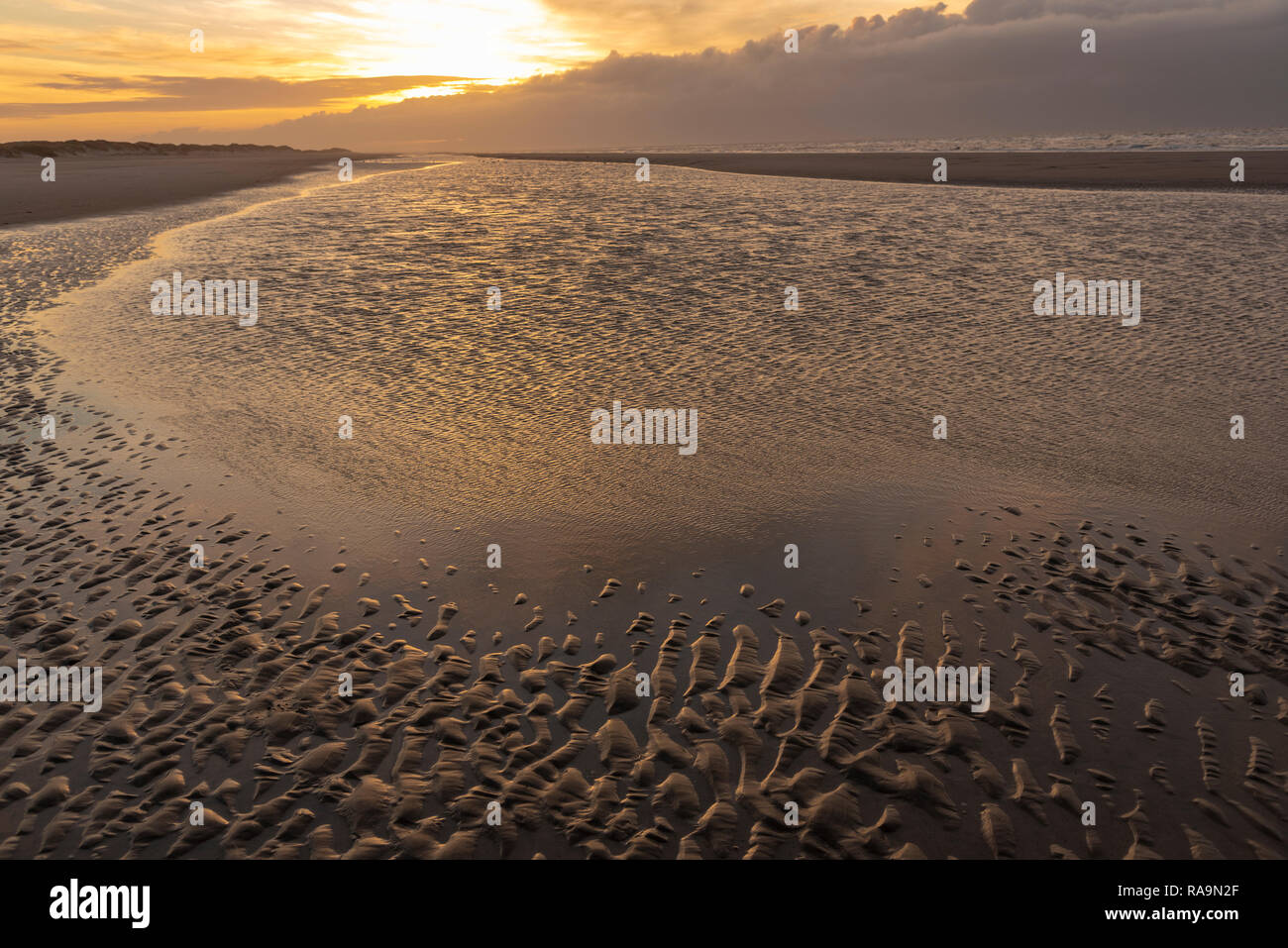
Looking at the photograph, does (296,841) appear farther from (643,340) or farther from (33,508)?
(643,340)

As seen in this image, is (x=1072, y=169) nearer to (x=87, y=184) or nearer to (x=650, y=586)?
(x=650, y=586)

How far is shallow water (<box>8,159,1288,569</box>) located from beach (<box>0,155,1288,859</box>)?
14cm

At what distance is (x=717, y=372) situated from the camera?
16.7 meters

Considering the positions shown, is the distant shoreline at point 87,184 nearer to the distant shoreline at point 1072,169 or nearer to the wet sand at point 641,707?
the wet sand at point 641,707

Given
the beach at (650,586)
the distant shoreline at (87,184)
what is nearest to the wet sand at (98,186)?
the distant shoreline at (87,184)

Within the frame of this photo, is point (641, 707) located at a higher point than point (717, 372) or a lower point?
lower

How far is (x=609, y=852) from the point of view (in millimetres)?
5676

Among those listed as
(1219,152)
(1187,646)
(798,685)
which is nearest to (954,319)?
(1187,646)

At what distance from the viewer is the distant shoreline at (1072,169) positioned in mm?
52219

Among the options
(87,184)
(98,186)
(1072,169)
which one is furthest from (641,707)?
(87,184)

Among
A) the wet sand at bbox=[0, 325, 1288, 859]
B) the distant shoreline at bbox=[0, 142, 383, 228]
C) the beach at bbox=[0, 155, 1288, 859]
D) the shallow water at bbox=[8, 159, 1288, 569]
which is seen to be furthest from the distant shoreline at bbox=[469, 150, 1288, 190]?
the distant shoreline at bbox=[0, 142, 383, 228]

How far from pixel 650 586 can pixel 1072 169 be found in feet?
241

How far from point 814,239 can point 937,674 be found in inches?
1186

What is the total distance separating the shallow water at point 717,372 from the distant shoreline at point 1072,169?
20.2 meters
